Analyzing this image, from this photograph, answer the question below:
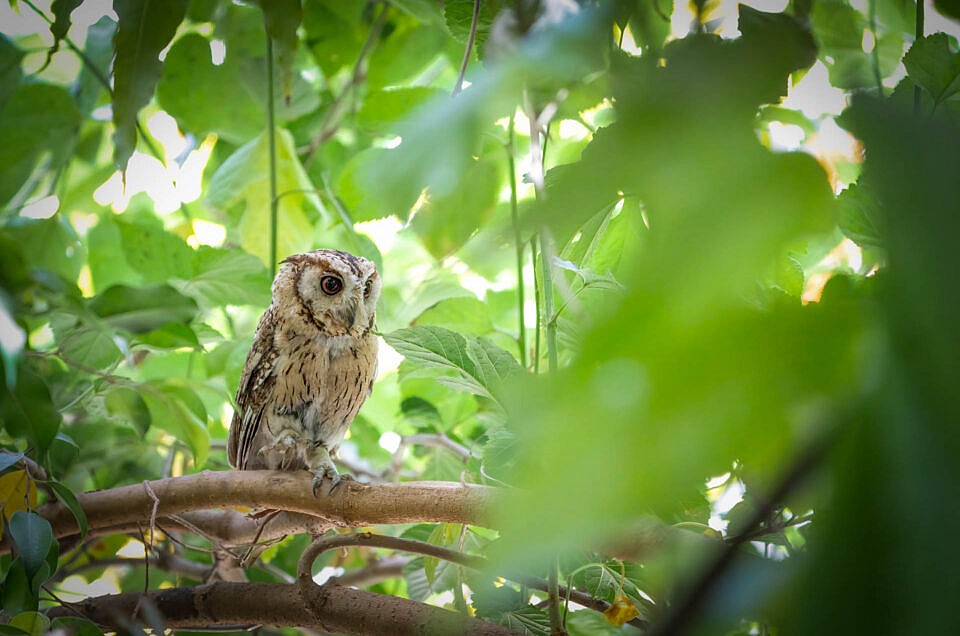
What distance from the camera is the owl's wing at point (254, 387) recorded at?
1427 millimetres

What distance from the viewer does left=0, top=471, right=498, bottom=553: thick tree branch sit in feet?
2.73

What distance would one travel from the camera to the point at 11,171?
906 millimetres

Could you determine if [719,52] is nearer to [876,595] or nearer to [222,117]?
[876,595]

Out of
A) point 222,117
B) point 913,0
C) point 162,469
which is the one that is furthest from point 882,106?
point 162,469

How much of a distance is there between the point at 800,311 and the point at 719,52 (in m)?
0.09

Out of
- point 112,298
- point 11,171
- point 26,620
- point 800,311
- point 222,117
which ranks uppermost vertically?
point 222,117

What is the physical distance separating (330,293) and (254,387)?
241 mm

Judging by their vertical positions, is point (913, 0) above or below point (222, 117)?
below

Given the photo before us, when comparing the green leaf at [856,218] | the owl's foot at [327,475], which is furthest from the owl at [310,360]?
the green leaf at [856,218]

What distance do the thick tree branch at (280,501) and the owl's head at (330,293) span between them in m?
0.50

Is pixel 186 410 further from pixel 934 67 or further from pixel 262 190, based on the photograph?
pixel 934 67

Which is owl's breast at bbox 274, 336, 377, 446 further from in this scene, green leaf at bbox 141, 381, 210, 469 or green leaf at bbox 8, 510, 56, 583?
green leaf at bbox 8, 510, 56, 583

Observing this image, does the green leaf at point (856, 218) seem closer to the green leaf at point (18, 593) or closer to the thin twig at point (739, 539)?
the thin twig at point (739, 539)

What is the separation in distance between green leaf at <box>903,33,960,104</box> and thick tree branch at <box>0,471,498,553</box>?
1.86 feet
